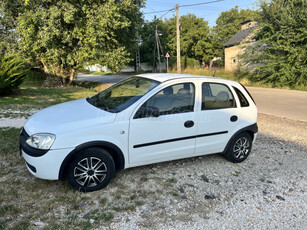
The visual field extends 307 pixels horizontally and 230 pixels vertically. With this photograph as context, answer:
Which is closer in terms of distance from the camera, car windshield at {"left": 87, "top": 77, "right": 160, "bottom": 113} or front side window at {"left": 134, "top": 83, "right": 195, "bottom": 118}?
front side window at {"left": 134, "top": 83, "right": 195, "bottom": 118}

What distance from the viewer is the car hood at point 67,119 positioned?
2.93 meters

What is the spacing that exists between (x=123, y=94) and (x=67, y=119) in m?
1.09

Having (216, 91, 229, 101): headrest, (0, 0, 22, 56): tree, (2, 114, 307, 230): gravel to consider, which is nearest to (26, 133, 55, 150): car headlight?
(2, 114, 307, 230): gravel

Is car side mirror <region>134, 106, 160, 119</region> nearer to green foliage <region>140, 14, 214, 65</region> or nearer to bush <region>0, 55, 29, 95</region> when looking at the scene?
bush <region>0, 55, 29, 95</region>

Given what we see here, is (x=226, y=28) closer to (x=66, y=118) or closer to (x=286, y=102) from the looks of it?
Result: (x=286, y=102)

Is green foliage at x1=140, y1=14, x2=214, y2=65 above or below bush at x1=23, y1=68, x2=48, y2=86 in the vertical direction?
above

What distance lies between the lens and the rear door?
3.70 meters

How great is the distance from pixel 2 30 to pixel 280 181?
16945 millimetres

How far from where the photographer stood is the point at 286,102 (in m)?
10.4

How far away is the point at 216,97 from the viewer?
12.8 feet

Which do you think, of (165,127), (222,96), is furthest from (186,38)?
(165,127)

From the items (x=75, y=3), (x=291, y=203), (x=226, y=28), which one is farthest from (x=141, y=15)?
(x=226, y=28)

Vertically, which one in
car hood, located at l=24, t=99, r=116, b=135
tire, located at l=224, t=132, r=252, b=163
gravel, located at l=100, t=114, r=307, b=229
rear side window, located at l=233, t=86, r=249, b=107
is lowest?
gravel, located at l=100, t=114, r=307, b=229

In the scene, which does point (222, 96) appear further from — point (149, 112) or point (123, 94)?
point (123, 94)
